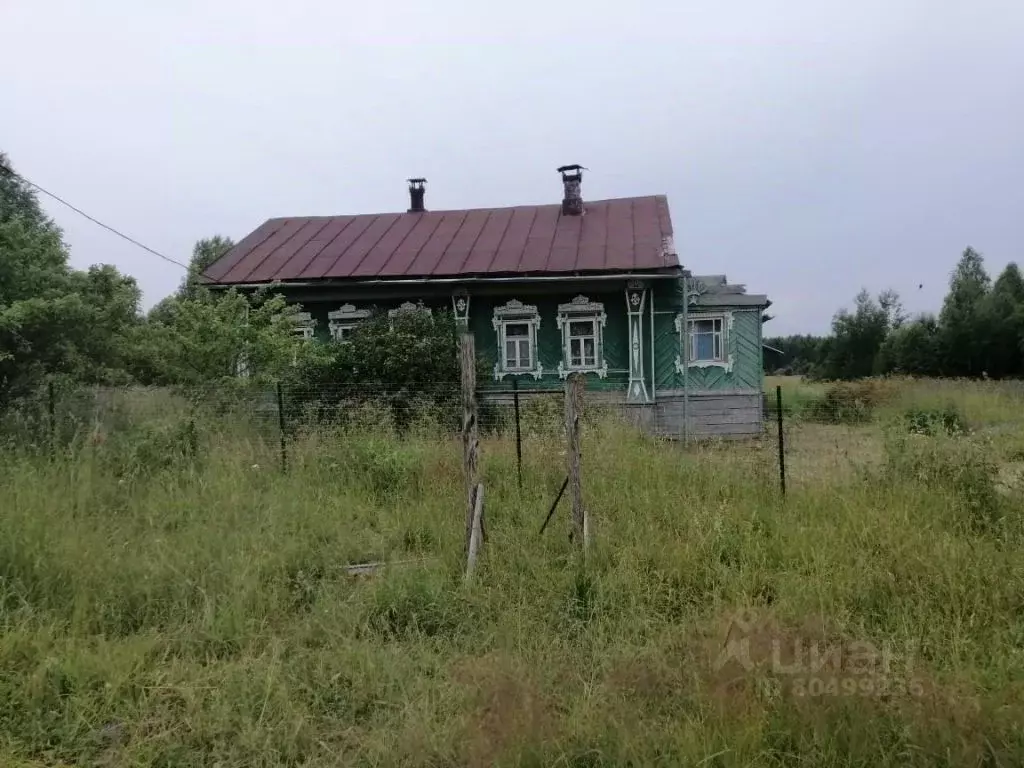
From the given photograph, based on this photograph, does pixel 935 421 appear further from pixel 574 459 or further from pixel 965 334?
pixel 965 334

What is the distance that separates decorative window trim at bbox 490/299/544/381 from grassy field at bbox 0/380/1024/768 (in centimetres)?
815

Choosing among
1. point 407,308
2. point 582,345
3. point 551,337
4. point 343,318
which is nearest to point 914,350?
point 582,345

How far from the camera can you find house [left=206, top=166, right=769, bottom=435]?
543 inches

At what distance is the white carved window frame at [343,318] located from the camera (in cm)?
1448

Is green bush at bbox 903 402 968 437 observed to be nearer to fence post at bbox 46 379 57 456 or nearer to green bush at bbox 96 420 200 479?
green bush at bbox 96 420 200 479

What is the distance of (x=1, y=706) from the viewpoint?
320 cm

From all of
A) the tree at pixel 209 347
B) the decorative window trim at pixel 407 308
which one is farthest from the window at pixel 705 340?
the tree at pixel 209 347

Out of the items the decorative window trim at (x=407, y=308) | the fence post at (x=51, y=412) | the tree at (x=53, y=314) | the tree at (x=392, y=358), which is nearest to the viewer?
the fence post at (x=51, y=412)

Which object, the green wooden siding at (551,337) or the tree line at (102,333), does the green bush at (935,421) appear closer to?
the green wooden siding at (551,337)

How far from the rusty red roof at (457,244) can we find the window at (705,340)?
5.99 ft

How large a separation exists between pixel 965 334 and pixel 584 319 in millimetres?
31219

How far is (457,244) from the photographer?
50.3ft

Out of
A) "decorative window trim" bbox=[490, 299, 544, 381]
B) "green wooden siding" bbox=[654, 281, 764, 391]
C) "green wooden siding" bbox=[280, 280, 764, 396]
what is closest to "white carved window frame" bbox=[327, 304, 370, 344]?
"green wooden siding" bbox=[280, 280, 764, 396]

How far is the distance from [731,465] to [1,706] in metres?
5.52
